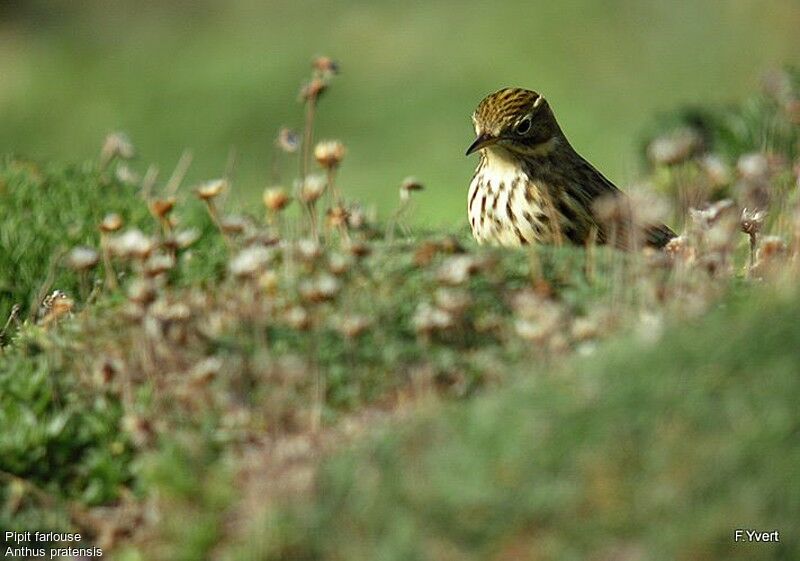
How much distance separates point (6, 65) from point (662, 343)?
1433 centimetres

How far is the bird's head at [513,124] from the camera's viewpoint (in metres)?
6.76

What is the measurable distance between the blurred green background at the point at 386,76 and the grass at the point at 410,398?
740 centimetres

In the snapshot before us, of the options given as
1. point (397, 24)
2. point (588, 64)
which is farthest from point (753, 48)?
point (397, 24)

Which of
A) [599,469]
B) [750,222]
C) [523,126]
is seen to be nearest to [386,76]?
[523,126]

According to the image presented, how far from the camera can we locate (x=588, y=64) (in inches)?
607

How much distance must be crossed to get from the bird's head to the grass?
106 cm

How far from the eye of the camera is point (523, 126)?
684cm

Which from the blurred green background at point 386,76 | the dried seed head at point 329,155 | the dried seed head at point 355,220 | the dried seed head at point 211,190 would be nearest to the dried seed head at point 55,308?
the dried seed head at point 211,190

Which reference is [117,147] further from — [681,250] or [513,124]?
[681,250]

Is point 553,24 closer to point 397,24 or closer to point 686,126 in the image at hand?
point 397,24

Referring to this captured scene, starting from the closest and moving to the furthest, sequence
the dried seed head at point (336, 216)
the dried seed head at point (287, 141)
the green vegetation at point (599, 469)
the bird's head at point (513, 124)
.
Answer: the green vegetation at point (599, 469) → the dried seed head at point (336, 216) → the dried seed head at point (287, 141) → the bird's head at point (513, 124)

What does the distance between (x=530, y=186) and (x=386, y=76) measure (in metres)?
9.32

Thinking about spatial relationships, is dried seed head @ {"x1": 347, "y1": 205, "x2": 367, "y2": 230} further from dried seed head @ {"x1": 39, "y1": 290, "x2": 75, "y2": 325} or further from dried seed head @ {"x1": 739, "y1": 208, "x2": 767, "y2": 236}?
dried seed head @ {"x1": 739, "y1": 208, "x2": 767, "y2": 236}

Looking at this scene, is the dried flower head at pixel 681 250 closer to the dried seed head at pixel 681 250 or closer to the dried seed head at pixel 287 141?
the dried seed head at pixel 681 250
